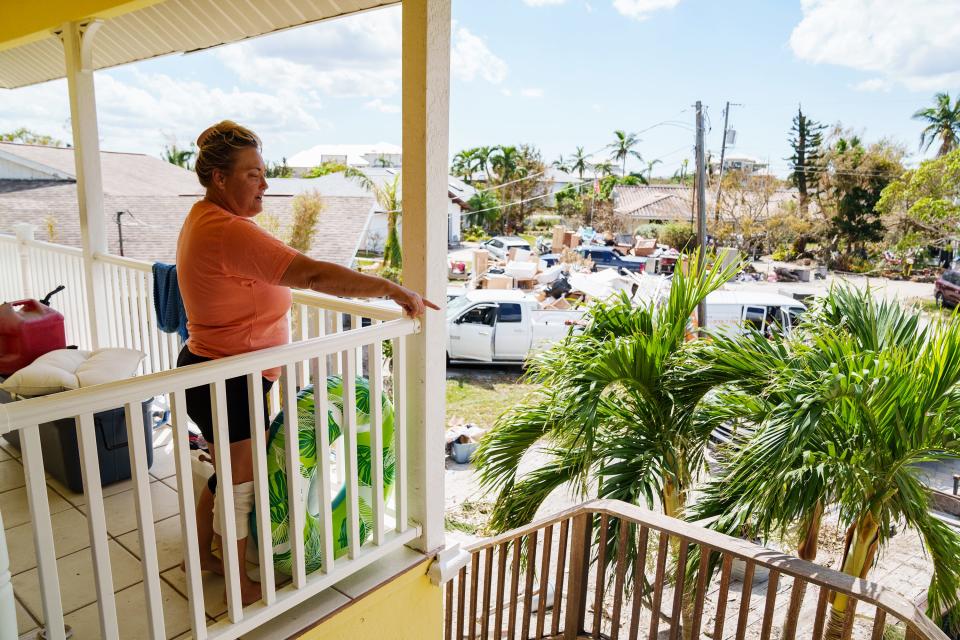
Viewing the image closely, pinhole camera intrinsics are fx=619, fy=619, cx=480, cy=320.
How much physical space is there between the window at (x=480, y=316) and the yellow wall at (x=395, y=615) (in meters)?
9.68

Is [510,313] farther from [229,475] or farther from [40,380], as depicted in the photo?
[229,475]

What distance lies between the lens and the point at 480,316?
12.1 m

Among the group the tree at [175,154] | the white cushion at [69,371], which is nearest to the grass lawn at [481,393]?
the white cushion at [69,371]

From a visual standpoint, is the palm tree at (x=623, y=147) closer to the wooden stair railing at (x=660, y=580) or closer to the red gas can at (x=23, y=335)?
the wooden stair railing at (x=660, y=580)

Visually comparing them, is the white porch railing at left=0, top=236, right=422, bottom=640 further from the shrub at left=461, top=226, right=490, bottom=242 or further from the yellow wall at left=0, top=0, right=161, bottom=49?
the shrub at left=461, top=226, right=490, bottom=242

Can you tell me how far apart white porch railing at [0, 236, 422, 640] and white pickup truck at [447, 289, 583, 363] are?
9233mm

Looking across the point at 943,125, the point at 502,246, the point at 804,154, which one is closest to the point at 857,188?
the point at 804,154

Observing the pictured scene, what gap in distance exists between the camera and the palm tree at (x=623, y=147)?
145 ft

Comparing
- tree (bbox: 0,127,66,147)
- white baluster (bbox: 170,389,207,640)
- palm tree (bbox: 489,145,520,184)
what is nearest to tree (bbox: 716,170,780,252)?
palm tree (bbox: 489,145,520,184)

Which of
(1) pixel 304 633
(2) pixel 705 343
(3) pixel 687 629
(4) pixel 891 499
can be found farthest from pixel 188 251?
(3) pixel 687 629

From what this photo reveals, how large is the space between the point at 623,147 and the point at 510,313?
36.0 m

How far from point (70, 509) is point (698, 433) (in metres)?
2.86

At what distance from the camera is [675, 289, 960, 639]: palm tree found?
2340mm

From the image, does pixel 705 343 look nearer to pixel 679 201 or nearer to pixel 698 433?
pixel 698 433
